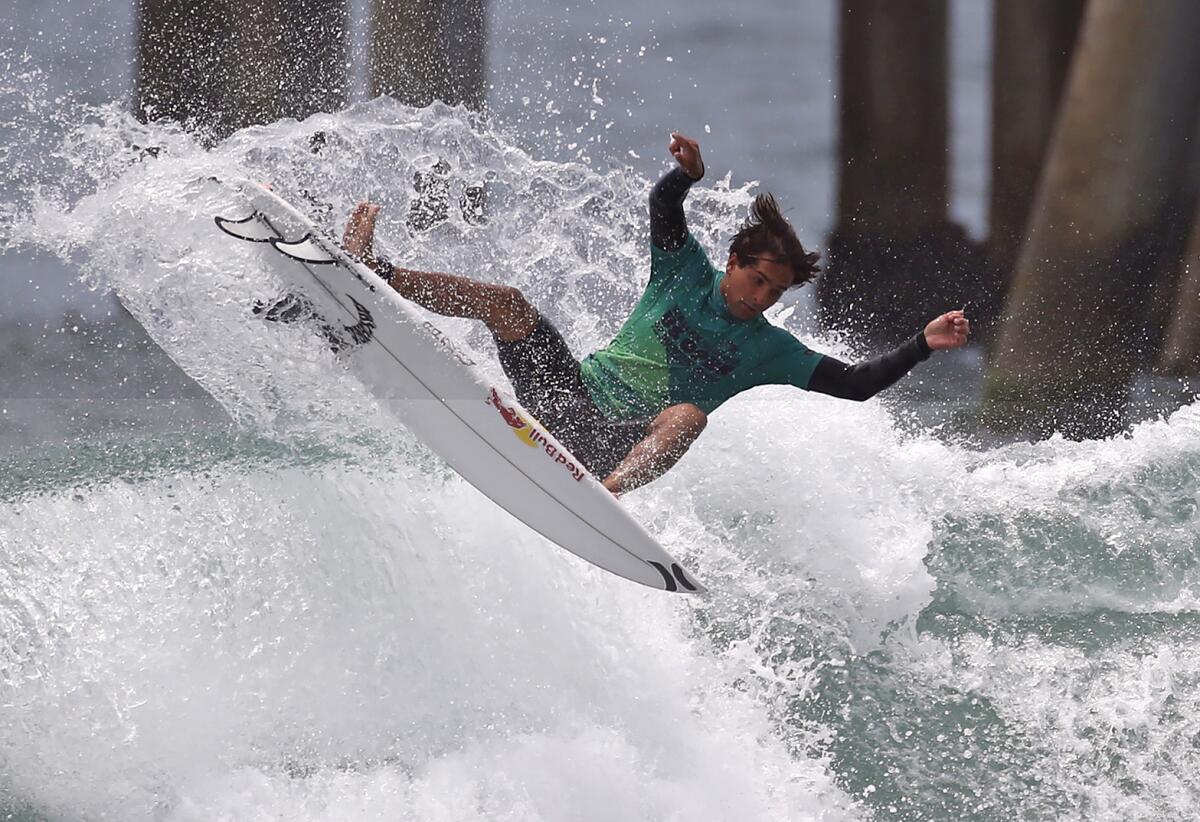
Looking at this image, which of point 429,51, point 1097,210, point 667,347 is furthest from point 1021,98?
point 667,347

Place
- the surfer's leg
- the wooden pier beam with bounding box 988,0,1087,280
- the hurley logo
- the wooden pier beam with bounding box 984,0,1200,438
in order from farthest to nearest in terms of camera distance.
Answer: the wooden pier beam with bounding box 988,0,1087,280 → the wooden pier beam with bounding box 984,0,1200,438 → the surfer's leg → the hurley logo

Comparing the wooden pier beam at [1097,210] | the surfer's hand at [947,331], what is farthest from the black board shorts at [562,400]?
the wooden pier beam at [1097,210]

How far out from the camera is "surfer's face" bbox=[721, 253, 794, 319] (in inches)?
123

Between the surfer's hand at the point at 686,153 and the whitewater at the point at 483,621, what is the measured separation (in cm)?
107

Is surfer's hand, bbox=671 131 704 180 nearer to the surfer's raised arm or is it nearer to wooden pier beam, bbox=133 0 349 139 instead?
the surfer's raised arm

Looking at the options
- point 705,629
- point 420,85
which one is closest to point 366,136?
point 705,629

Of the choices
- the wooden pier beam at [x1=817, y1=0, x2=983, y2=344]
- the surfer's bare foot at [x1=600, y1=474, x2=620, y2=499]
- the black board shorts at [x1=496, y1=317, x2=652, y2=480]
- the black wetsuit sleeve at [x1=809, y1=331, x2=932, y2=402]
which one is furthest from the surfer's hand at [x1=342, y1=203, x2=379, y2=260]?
the wooden pier beam at [x1=817, y1=0, x2=983, y2=344]

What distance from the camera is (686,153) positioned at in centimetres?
304

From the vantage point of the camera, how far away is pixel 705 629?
347cm

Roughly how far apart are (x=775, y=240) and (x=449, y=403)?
0.92 metres

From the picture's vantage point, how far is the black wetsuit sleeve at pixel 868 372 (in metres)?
3.09

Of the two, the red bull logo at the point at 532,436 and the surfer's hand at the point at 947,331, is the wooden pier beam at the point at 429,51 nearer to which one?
the red bull logo at the point at 532,436

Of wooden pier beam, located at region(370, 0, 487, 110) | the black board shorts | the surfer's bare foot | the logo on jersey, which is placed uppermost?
the logo on jersey

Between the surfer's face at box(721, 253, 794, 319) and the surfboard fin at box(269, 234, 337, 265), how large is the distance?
3.34ft
